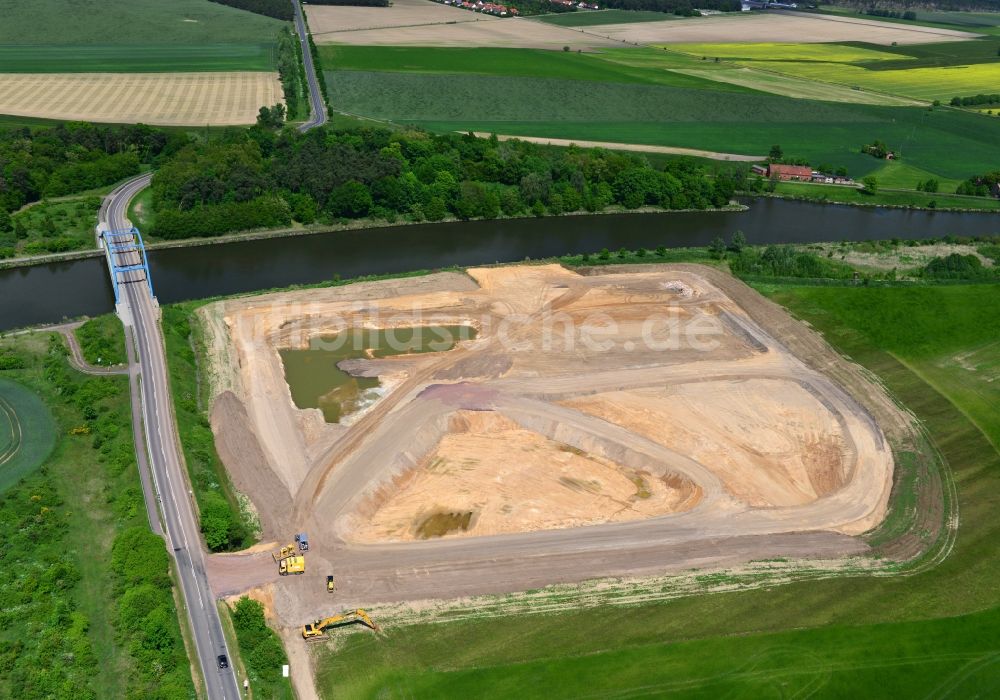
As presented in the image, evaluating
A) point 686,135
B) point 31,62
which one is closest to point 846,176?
point 686,135

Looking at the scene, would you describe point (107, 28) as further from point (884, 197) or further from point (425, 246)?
point (884, 197)

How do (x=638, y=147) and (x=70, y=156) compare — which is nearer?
(x=70, y=156)

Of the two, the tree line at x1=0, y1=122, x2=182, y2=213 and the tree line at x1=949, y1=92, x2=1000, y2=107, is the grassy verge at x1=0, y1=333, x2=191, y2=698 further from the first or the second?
the tree line at x1=949, y1=92, x2=1000, y2=107

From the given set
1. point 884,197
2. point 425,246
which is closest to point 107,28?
point 425,246

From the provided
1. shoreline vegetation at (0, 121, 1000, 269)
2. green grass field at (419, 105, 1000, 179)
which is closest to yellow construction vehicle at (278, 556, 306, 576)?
shoreline vegetation at (0, 121, 1000, 269)

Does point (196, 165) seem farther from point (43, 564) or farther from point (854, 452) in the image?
point (854, 452)
